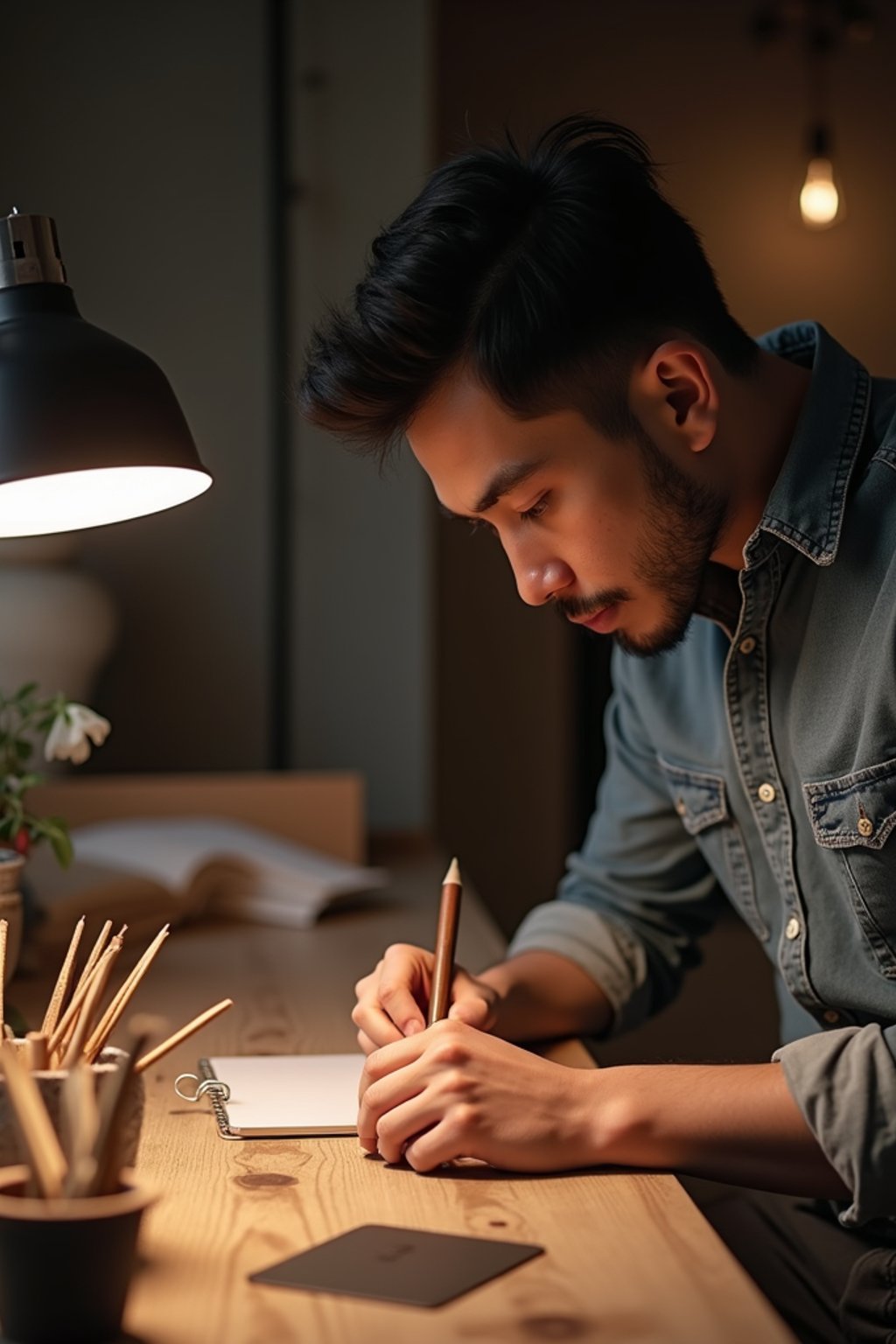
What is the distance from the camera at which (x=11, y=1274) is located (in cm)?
63

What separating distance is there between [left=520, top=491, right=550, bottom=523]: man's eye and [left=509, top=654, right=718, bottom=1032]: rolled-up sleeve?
0.36 m

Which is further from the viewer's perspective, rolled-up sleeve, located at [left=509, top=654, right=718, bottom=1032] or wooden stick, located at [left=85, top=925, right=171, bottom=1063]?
rolled-up sleeve, located at [left=509, top=654, right=718, bottom=1032]

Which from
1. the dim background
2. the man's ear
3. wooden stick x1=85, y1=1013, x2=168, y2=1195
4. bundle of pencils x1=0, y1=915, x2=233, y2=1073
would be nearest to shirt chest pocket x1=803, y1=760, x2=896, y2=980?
the man's ear

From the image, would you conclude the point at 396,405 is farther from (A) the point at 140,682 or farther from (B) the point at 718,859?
(A) the point at 140,682

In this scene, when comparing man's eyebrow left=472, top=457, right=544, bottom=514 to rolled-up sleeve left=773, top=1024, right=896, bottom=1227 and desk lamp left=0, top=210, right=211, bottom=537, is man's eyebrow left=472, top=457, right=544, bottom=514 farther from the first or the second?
rolled-up sleeve left=773, top=1024, right=896, bottom=1227

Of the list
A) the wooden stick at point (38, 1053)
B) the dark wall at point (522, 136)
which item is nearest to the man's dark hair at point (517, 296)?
the wooden stick at point (38, 1053)

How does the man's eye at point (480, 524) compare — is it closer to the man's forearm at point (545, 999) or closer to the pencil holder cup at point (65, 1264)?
the man's forearm at point (545, 999)

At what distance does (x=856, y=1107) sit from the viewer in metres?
0.89

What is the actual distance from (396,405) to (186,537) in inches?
59.2

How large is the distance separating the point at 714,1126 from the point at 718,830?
0.43 meters

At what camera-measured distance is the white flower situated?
1.44 meters

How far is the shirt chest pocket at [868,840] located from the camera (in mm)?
1073

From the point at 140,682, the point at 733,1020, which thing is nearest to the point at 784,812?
the point at 140,682

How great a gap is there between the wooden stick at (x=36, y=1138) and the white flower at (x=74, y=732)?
2.64 feet
